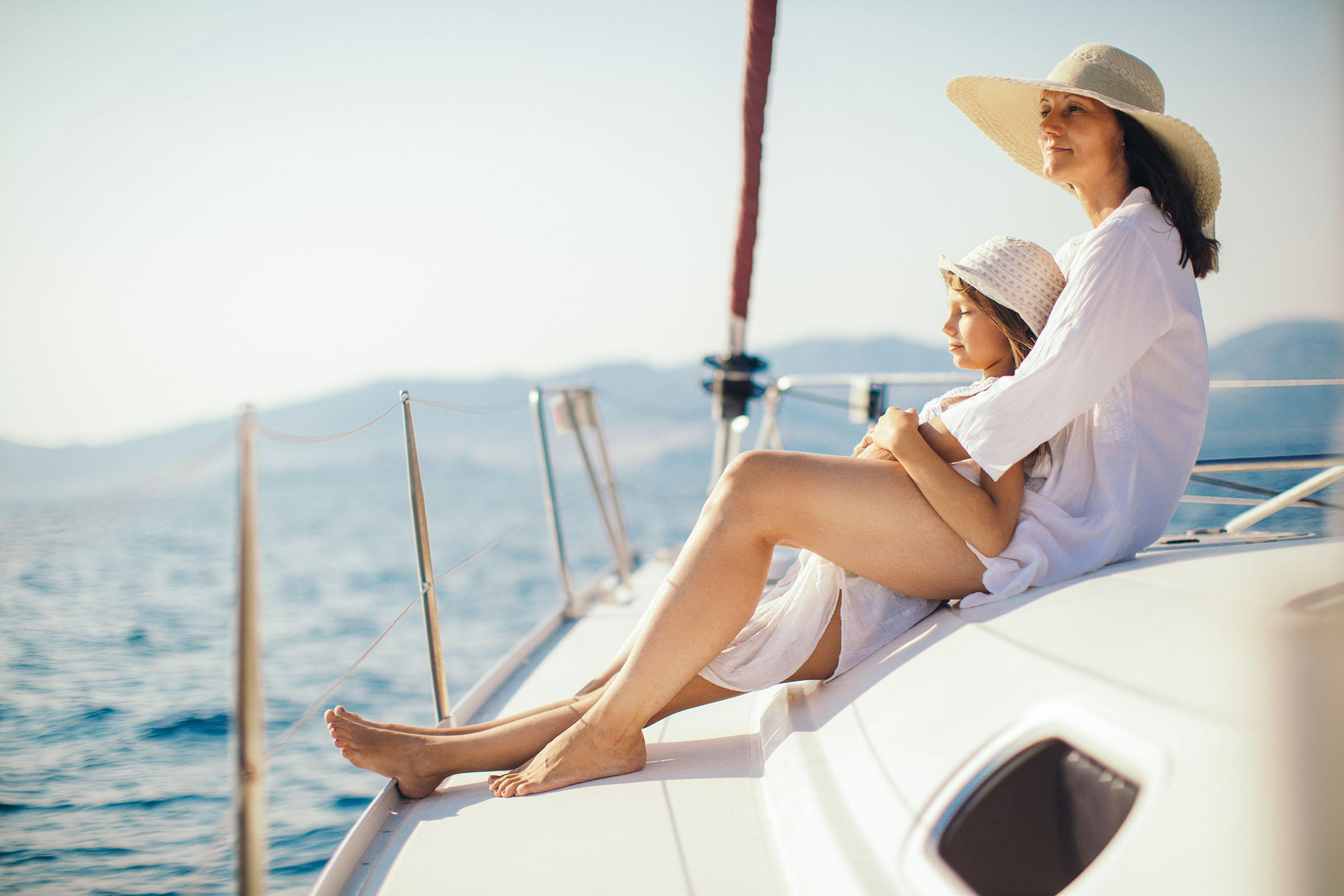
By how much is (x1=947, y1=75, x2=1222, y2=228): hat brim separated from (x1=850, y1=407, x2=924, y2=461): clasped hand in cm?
57

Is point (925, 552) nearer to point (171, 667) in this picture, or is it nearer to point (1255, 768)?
point (1255, 768)

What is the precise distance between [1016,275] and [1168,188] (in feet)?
0.83

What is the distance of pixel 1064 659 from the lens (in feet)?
2.92

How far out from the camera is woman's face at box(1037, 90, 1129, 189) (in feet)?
4.43

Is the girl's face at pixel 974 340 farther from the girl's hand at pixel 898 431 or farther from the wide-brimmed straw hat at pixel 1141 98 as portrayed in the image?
the wide-brimmed straw hat at pixel 1141 98

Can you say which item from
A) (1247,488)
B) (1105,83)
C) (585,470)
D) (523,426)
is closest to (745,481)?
(1105,83)

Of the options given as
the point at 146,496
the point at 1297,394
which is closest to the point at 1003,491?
the point at 146,496

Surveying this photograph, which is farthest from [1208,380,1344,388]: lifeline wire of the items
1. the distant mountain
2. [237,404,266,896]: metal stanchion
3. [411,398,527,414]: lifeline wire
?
the distant mountain

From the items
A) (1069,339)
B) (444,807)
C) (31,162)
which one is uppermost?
(31,162)

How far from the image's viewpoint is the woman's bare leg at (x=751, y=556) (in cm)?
124

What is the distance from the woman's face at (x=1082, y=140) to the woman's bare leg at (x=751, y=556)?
1.98 feet

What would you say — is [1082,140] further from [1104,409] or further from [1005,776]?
[1005,776]

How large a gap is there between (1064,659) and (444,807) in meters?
0.94

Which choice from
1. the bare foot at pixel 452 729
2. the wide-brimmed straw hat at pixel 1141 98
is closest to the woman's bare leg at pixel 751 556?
the bare foot at pixel 452 729
